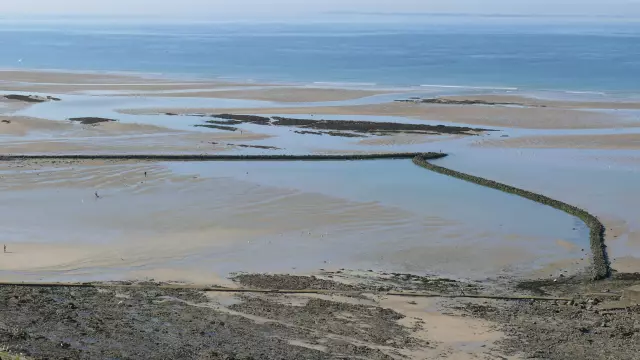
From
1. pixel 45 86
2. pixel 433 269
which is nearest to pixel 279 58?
pixel 45 86

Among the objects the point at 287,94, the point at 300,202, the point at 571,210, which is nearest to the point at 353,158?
the point at 300,202

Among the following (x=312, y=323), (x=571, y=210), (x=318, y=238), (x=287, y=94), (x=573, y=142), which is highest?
(x=287, y=94)

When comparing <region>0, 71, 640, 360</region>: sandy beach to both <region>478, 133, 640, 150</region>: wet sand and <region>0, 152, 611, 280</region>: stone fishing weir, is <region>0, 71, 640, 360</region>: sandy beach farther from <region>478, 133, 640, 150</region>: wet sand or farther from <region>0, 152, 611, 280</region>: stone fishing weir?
<region>0, 152, 611, 280</region>: stone fishing weir

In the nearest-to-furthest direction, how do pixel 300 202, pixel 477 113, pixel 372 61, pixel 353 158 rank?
pixel 300 202
pixel 353 158
pixel 477 113
pixel 372 61

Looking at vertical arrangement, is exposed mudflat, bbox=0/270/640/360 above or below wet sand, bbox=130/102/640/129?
below

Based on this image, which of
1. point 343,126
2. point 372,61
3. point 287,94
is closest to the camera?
point 343,126

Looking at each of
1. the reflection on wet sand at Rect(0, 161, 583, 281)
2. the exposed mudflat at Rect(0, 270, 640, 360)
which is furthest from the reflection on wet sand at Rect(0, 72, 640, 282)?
the exposed mudflat at Rect(0, 270, 640, 360)

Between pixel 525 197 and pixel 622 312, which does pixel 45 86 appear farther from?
pixel 622 312

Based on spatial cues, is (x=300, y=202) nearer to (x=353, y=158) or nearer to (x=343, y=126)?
(x=353, y=158)

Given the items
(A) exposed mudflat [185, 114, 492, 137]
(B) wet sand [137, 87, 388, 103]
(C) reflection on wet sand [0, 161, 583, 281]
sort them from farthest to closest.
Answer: (B) wet sand [137, 87, 388, 103], (A) exposed mudflat [185, 114, 492, 137], (C) reflection on wet sand [0, 161, 583, 281]
